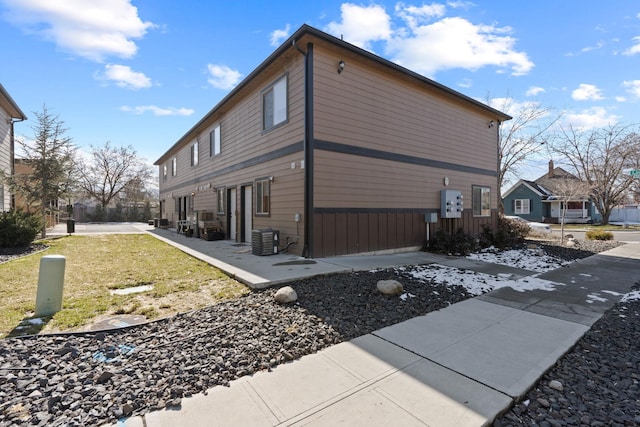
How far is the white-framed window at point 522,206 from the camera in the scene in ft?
96.7

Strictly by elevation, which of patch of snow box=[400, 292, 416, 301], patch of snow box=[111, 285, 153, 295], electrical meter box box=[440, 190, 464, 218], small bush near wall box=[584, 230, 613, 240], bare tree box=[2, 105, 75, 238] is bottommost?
patch of snow box=[111, 285, 153, 295]

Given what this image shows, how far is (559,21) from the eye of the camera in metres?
8.62

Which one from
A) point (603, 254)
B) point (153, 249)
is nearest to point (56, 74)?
point (153, 249)

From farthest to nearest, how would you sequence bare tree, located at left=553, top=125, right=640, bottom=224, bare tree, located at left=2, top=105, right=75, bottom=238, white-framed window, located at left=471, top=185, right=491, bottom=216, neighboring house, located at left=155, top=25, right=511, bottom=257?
1. bare tree, located at left=553, top=125, right=640, bottom=224
2. white-framed window, located at left=471, top=185, right=491, bottom=216
3. bare tree, located at left=2, top=105, right=75, bottom=238
4. neighboring house, located at left=155, top=25, right=511, bottom=257

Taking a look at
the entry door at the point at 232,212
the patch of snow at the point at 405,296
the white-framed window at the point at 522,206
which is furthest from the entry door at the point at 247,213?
the white-framed window at the point at 522,206

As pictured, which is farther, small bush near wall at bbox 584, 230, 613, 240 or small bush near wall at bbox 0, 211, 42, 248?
small bush near wall at bbox 584, 230, 613, 240

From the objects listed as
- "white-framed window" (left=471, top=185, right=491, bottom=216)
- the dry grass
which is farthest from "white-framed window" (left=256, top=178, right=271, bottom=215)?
"white-framed window" (left=471, top=185, right=491, bottom=216)

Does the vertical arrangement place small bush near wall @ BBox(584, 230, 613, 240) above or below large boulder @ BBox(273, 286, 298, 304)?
above

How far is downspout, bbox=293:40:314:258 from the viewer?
7059 millimetres

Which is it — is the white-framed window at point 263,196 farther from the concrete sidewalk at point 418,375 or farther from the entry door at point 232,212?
the concrete sidewalk at point 418,375

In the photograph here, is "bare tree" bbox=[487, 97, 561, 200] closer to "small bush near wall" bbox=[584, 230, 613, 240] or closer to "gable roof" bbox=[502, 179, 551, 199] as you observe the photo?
"small bush near wall" bbox=[584, 230, 613, 240]

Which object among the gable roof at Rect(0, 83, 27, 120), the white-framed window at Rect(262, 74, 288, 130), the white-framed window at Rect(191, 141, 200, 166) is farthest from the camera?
the white-framed window at Rect(191, 141, 200, 166)

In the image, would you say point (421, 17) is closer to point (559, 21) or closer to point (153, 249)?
point (559, 21)

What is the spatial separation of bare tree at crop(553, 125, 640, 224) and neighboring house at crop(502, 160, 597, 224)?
4.55 ft
